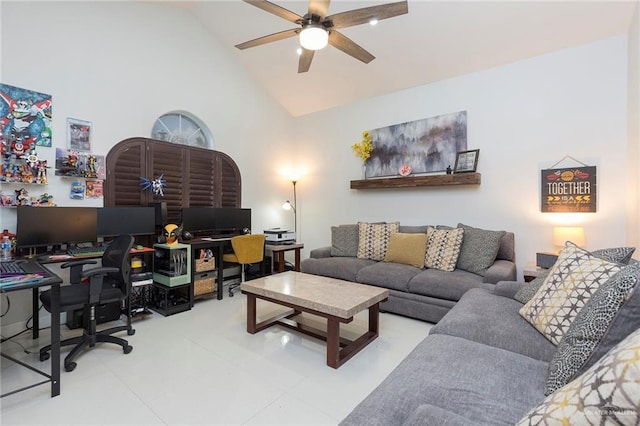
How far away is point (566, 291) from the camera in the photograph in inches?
62.1

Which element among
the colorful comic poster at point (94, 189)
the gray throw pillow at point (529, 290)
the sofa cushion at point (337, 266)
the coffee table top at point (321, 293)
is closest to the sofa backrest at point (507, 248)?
the gray throw pillow at point (529, 290)

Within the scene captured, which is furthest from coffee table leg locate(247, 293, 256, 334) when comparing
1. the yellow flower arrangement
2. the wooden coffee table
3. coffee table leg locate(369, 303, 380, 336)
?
the yellow flower arrangement

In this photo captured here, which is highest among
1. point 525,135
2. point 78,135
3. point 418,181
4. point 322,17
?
point 322,17

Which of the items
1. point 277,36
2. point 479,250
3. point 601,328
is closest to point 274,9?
point 277,36

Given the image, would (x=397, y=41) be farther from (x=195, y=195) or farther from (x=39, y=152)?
(x=39, y=152)

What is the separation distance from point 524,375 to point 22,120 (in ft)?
13.6

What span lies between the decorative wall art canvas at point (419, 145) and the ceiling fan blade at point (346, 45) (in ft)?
5.46

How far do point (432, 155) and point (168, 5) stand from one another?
3.90m

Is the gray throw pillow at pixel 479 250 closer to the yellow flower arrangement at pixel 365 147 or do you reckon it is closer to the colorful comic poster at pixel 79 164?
the yellow flower arrangement at pixel 365 147

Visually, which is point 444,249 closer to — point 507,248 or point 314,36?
point 507,248

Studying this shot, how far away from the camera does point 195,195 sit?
407 cm

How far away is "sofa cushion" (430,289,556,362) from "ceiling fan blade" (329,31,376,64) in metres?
2.25

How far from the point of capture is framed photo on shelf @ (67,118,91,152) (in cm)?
298

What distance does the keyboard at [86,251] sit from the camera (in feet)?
8.94
